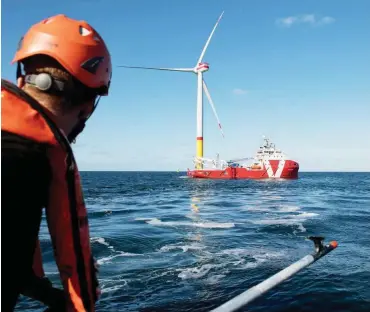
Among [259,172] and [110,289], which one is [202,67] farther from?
[110,289]

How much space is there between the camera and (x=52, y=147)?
1742 millimetres

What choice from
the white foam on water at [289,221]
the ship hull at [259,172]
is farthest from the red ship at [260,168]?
the white foam on water at [289,221]

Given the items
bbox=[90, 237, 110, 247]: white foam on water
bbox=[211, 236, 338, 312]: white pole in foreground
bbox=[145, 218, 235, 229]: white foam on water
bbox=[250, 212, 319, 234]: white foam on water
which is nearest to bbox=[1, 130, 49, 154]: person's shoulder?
bbox=[211, 236, 338, 312]: white pole in foreground

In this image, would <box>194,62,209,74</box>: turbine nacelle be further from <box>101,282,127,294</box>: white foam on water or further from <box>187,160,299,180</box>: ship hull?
<box>101,282,127,294</box>: white foam on water

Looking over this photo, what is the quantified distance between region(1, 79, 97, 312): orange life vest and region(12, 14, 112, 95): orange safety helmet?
1.08 feet

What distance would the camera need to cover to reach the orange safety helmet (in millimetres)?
1984

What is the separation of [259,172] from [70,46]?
88.4m

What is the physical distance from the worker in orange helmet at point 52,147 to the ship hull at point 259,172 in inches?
3388

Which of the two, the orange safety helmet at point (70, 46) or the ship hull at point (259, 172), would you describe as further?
the ship hull at point (259, 172)

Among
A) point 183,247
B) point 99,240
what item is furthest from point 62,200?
point 99,240

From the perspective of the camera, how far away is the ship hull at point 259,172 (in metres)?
85.3

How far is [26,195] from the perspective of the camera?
1745 mm

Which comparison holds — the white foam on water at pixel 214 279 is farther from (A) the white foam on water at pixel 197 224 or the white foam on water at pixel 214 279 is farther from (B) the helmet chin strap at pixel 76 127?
(A) the white foam on water at pixel 197 224

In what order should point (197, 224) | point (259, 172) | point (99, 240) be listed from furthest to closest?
1. point (259, 172)
2. point (197, 224)
3. point (99, 240)
